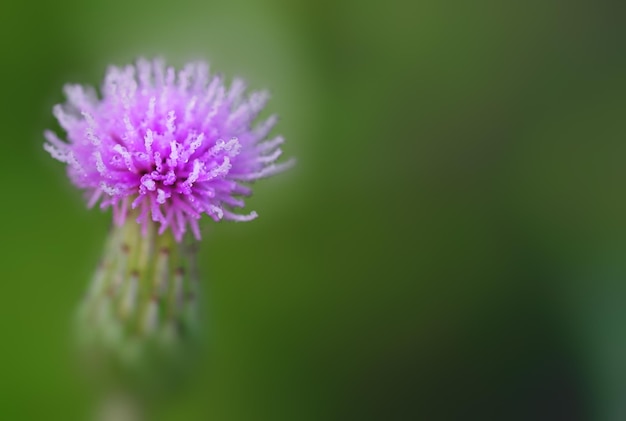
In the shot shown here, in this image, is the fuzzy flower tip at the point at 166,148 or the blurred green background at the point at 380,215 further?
the blurred green background at the point at 380,215

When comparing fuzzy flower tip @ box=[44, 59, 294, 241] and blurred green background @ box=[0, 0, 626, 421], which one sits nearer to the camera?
fuzzy flower tip @ box=[44, 59, 294, 241]

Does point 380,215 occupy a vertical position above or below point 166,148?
above

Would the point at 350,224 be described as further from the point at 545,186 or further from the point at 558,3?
the point at 558,3

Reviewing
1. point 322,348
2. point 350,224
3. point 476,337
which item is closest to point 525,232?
point 476,337

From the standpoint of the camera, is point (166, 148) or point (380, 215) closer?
point (166, 148)
